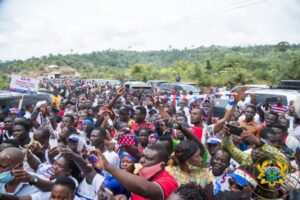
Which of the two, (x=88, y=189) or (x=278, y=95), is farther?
(x=278, y=95)

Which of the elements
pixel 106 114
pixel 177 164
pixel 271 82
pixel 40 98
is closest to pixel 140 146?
pixel 106 114

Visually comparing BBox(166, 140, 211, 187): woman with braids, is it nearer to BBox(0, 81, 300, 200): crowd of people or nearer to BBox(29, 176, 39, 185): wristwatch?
BBox(0, 81, 300, 200): crowd of people

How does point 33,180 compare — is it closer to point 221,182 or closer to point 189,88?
point 221,182

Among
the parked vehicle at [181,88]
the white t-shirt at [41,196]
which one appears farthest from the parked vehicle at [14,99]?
the parked vehicle at [181,88]

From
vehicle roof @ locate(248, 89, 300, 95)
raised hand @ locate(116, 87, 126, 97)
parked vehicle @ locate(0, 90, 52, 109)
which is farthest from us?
parked vehicle @ locate(0, 90, 52, 109)

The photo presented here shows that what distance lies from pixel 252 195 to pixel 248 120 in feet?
11.4

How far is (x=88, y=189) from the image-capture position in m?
3.28

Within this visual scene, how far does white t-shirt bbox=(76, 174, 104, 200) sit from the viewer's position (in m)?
3.18

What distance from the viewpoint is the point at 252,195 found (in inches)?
102

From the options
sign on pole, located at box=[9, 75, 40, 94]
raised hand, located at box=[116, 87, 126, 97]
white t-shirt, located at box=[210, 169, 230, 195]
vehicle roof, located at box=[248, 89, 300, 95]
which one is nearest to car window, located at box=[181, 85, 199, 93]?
vehicle roof, located at box=[248, 89, 300, 95]

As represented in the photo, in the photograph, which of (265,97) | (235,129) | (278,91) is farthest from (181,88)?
(235,129)

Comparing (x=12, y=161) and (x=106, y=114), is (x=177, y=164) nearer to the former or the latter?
(x=12, y=161)

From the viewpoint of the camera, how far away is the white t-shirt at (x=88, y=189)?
10.4 ft

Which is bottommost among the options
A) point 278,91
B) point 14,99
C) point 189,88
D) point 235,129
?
point 189,88
